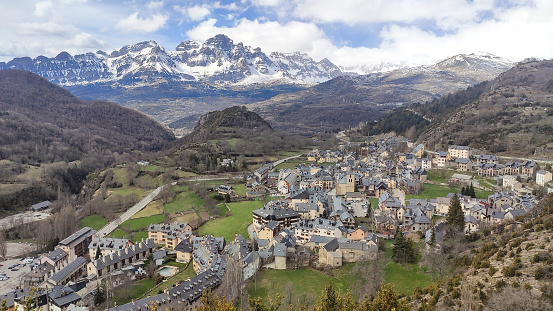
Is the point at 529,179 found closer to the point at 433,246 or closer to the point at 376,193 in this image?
the point at 376,193

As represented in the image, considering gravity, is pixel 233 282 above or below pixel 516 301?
below

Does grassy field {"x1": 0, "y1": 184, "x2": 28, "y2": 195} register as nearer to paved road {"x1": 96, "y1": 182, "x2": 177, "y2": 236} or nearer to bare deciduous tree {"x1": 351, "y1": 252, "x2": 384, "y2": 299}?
paved road {"x1": 96, "y1": 182, "x2": 177, "y2": 236}

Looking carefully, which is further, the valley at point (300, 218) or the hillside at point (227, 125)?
the hillside at point (227, 125)

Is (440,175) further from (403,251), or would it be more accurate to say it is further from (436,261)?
(436,261)

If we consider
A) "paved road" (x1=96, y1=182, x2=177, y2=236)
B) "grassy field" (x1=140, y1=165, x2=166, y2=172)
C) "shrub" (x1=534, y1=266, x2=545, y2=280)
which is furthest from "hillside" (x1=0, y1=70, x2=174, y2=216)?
"shrub" (x1=534, y1=266, x2=545, y2=280)

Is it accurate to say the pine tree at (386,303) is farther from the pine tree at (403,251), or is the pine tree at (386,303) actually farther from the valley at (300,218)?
the pine tree at (403,251)

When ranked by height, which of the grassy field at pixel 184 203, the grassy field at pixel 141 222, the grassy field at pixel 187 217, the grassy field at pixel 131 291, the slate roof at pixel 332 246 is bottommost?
the grassy field at pixel 131 291

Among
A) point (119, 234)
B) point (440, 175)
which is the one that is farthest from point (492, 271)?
point (440, 175)

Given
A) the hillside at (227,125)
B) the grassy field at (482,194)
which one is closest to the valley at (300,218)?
the grassy field at (482,194)
